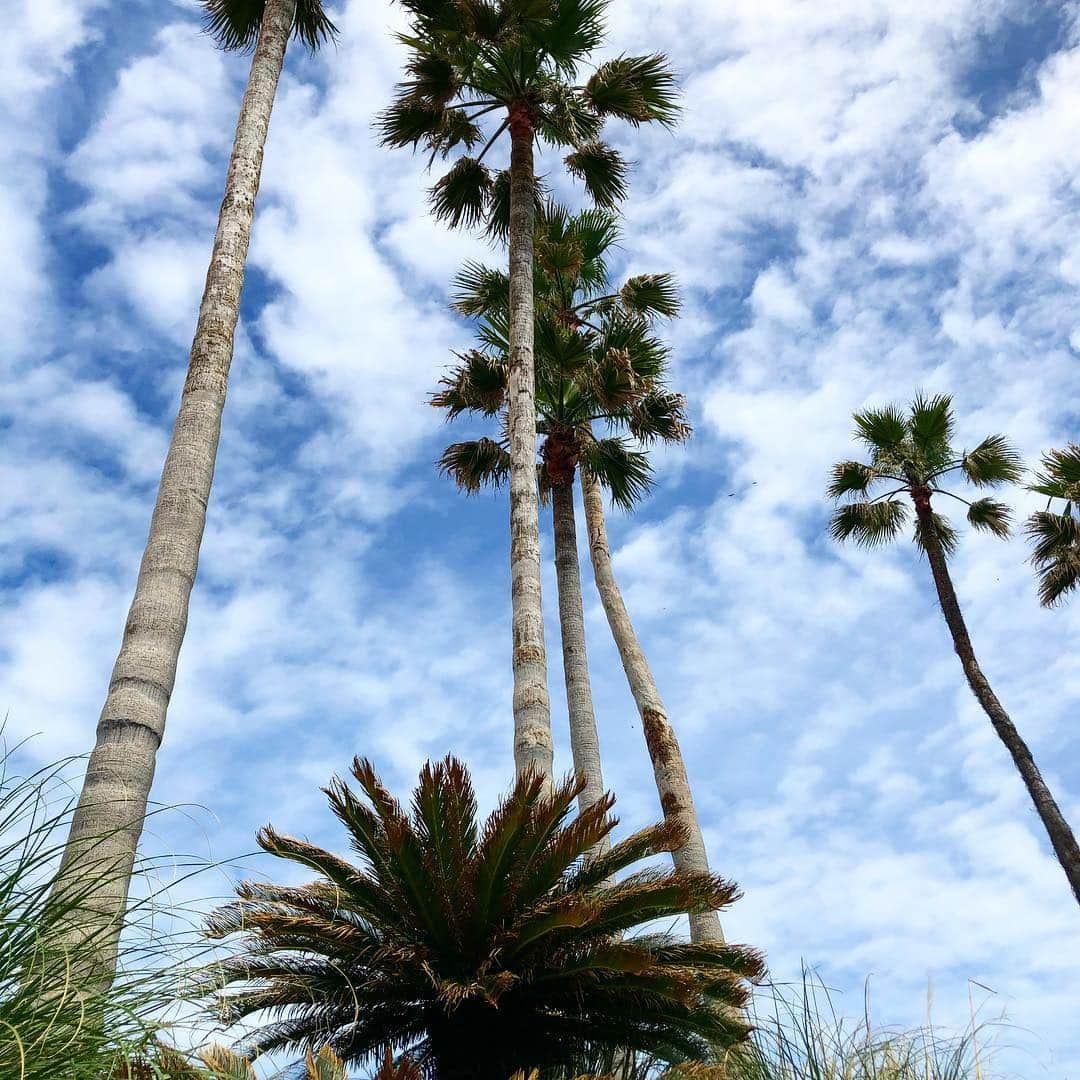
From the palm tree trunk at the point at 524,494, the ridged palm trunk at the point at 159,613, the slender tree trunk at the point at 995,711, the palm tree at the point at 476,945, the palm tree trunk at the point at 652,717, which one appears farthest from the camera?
the slender tree trunk at the point at 995,711

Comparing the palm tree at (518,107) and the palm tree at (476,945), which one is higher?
the palm tree at (518,107)

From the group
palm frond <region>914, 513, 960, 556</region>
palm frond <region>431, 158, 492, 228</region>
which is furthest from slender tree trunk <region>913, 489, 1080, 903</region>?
palm frond <region>431, 158, 492, 228</region>

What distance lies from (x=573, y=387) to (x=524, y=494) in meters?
4.68

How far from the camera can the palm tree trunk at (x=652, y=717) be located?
11.8 metres

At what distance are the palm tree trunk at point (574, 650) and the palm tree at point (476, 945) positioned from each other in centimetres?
500

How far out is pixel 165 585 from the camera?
5586 millimetres

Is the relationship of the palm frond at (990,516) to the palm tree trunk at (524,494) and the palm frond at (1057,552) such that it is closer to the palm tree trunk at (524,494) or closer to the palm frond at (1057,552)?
the palm frond at (1057,552)

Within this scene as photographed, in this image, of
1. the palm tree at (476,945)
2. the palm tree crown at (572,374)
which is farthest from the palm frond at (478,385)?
the palm tree at (476,945)

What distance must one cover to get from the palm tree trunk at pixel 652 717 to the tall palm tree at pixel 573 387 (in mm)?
764

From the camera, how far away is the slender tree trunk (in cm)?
1570

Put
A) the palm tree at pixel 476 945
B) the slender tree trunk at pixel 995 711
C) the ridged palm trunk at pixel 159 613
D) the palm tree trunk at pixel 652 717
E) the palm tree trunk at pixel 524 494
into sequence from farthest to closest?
1. the slender tree trunk at pixel 995 711
2. the palm tree trunk at pixel 652 717
3. the palm tree trunk at pixel 524 494
4. the palm tree at pixel 476 945
5. the ridged palm trunk at pixel 159 613

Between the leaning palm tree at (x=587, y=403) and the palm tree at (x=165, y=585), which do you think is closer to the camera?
the palm tree at (x=165, y=585)

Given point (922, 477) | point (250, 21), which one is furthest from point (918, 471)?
point (250, 21)

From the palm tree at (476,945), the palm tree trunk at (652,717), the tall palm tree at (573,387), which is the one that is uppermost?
the tall palm tree at (573,387)
